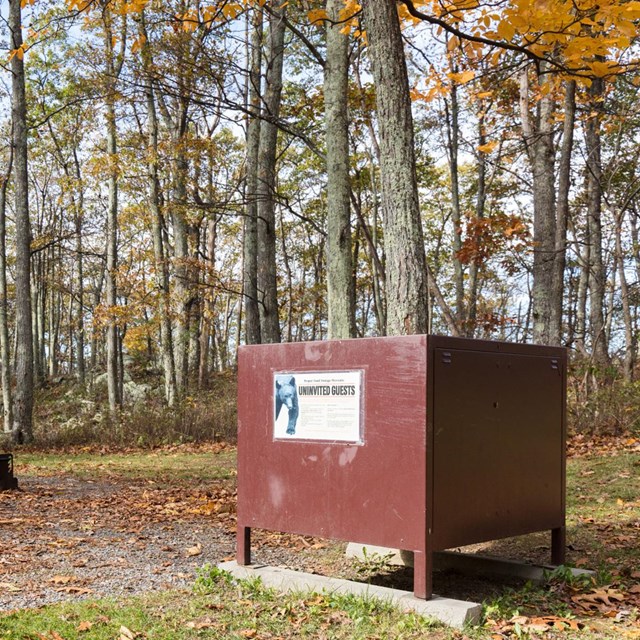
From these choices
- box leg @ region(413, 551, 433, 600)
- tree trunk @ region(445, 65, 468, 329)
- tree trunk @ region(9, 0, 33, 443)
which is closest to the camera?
box leg @ region(413, 551, 433, 600)

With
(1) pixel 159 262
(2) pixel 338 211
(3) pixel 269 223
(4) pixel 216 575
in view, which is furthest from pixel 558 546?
(1) pixel 159 262

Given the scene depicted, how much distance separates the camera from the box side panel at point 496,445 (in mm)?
4754


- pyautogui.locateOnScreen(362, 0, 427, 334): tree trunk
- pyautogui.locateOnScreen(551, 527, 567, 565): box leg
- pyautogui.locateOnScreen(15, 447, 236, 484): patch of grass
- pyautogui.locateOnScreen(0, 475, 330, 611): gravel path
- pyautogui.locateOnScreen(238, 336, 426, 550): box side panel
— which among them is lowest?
pyautogui.locateOnScreen(15, 447, 236, 484): patch of grass

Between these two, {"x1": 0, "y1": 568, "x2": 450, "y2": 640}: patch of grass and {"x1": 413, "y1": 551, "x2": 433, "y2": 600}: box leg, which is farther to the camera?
{"x1": 413, "y1": 551, "x2": 433, "y2": 600}: box leg

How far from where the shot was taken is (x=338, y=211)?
9.43 m

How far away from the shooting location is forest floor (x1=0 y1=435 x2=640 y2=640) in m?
4.37

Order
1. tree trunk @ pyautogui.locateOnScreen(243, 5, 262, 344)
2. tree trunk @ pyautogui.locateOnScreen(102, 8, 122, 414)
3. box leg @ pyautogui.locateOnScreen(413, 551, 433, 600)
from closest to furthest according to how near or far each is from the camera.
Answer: box leg @ pyautogui.locateOnScreen(413, 551, 433, 600) < tree trunk @ pyautogui.locateOnScreen(243, 5, 262, 344) < tree trunk @ pyautogui.locateOnScreen(102, 8, 122, 414)

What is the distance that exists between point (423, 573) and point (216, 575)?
5.61 ft

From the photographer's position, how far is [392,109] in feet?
20.6

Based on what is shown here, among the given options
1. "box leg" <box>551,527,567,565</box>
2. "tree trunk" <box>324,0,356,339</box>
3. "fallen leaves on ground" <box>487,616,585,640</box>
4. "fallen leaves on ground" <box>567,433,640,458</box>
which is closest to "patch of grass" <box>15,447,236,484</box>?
"tree trunk" <box>324,0,356,339</box>

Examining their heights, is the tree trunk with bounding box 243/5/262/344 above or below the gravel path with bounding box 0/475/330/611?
above

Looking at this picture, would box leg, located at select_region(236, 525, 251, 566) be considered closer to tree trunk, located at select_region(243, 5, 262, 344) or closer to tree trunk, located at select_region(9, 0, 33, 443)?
tree trunk, located at select_region(243, 5, 262, 344)

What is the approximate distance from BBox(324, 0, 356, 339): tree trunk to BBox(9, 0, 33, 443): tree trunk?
10086mm

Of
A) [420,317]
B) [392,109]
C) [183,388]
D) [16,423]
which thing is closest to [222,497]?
[420,317]
